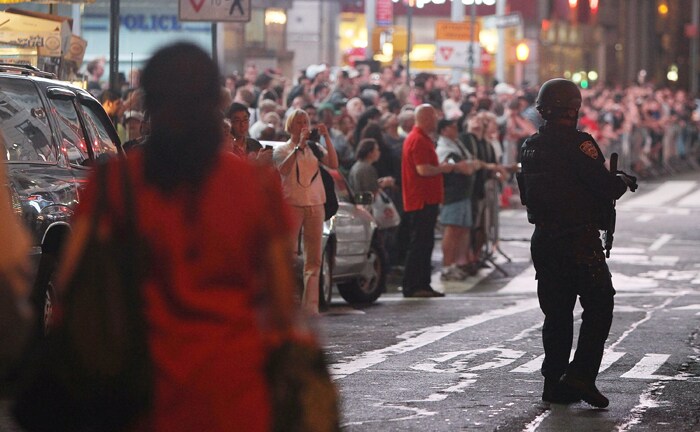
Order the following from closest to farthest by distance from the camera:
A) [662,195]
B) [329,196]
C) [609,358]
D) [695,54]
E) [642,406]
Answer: [642,406]
[609,358]
[329,196]
[662,195]
[695,54]

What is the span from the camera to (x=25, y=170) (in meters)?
10.0

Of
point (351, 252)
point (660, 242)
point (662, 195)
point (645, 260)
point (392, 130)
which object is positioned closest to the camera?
point (351, 252)

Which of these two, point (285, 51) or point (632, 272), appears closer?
point (632, 272)

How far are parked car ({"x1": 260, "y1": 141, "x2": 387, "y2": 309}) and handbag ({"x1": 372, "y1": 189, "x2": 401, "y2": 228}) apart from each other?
1.06 metres

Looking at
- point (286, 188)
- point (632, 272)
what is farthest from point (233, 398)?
point (632, 272)

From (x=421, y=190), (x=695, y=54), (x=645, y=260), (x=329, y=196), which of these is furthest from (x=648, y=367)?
(x=695, y=54)

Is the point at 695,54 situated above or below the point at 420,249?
above

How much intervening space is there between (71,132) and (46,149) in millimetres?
414

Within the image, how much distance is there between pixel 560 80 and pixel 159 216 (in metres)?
5.42

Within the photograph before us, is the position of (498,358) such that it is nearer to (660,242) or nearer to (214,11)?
(214,11)

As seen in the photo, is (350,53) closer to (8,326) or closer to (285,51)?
(285,51)

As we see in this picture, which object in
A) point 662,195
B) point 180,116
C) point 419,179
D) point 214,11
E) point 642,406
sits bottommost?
point 662,195

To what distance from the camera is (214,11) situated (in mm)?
16078

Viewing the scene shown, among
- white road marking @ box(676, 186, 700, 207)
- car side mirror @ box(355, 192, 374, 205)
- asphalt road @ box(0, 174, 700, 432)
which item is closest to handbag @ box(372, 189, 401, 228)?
asphalt road @ box(0, 174, 700, 432)
